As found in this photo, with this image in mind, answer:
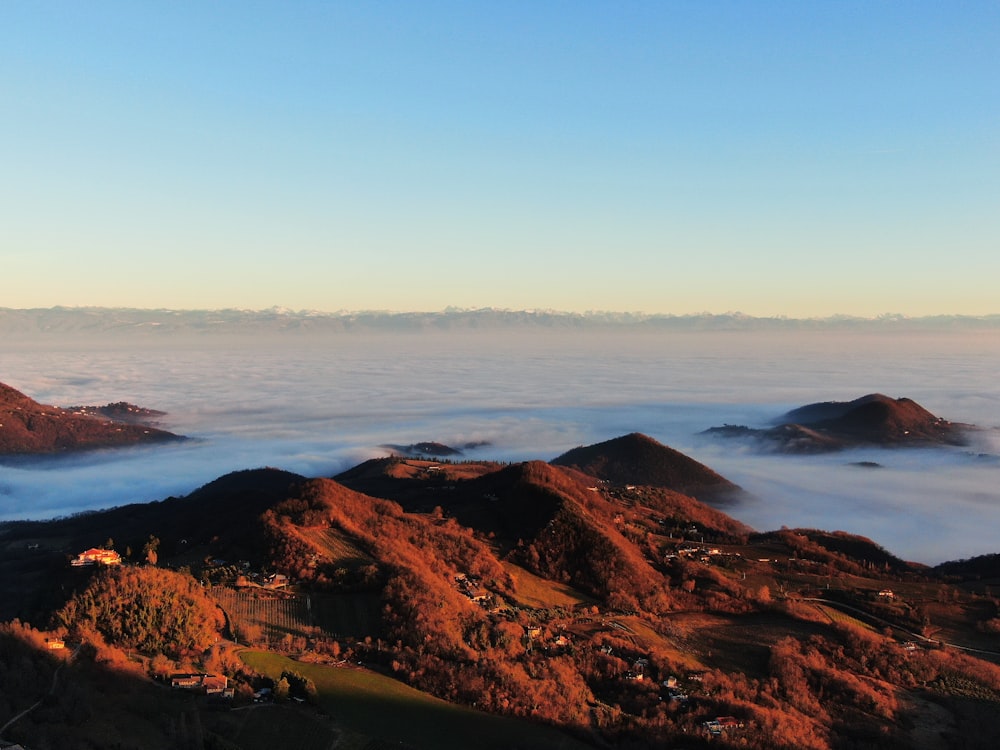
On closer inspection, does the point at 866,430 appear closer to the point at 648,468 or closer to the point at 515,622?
the point at 648,468

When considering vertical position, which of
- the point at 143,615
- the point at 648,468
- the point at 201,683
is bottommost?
the point at 648,468

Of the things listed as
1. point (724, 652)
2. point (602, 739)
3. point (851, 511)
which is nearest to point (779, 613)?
point (724, 652)

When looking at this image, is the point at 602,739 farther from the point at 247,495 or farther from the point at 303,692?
the point at 247,495

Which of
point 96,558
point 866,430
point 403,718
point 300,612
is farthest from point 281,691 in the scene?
point 866,430

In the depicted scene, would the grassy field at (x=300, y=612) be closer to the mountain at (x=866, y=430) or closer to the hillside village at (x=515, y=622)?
the hillside village at (x=515, y=622)

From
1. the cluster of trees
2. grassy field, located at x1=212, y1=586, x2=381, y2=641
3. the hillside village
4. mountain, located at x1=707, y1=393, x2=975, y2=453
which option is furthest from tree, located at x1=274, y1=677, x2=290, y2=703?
mountain, located at x1=707, y1=393, x2=975, y2=453

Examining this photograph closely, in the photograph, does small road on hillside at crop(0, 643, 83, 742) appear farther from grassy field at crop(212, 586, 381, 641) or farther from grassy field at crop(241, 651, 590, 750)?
grassy field at crop(212, 586, 381, 641)
